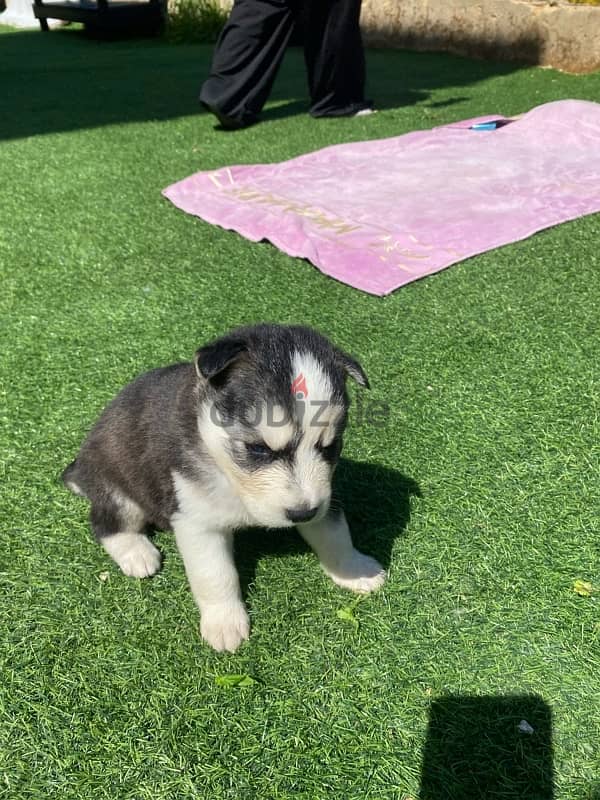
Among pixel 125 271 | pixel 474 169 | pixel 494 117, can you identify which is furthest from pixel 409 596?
pixel 494 117

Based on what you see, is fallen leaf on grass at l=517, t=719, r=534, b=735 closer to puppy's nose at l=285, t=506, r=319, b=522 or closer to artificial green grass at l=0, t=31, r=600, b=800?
artificial green grass at l=0, t=31, r=600, b=800

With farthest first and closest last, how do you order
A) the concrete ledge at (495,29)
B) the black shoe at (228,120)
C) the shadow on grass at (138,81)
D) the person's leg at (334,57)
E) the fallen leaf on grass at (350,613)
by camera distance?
the concrete ledge at (495,29), the shadow on grass at (138,81), the person's leg at (334,57), the black shoe at (228,120), the fallen leaf on grass at (350,613)

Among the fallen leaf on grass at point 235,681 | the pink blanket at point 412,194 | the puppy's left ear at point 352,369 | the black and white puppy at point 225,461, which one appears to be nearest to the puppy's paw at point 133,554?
the black and white puppy at point 225,461

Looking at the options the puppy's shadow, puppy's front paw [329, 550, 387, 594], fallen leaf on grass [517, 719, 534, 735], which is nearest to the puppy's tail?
the puppy's shadow

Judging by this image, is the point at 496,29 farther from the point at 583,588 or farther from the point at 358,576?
the point at 358,576

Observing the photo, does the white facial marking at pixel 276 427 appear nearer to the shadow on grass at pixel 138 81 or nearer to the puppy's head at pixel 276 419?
the puppy's head at pixel 276 419

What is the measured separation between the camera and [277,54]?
8.80 meters

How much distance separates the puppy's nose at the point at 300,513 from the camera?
7.36ft

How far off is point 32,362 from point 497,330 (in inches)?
117

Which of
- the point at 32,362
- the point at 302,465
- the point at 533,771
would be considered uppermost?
the point at 302,465

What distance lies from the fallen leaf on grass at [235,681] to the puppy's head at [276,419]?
577 mm

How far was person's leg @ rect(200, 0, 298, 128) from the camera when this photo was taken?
8.45 m

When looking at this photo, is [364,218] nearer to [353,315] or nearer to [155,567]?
[353,315]

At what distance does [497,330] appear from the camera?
4535 millimetres
